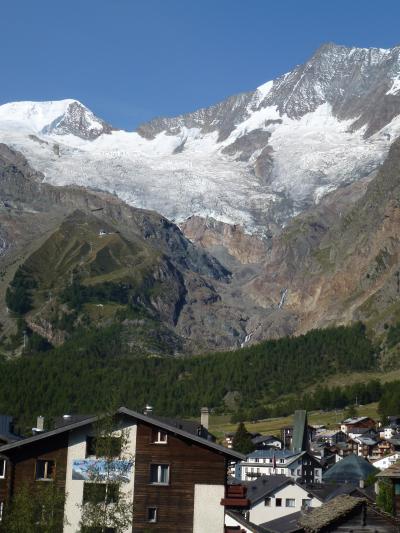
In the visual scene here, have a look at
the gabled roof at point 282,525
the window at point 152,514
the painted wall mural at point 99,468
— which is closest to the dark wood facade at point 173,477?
the window at point 152,514

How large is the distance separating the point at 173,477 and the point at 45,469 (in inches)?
302

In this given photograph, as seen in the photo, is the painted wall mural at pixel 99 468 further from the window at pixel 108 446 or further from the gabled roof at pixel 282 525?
the gabled roof at pixel 282 525

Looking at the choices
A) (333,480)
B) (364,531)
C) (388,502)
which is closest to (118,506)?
(364,531)

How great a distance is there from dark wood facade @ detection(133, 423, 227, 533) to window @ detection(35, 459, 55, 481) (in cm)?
517

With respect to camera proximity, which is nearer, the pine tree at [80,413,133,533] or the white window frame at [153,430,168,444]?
the pine tree at [80,413,133,533]

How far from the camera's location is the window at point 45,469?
2557 inches

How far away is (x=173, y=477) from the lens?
64625mm

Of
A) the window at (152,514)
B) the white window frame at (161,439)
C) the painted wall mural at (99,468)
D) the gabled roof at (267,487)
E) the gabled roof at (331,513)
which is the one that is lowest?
the gabled roof at (331,513)

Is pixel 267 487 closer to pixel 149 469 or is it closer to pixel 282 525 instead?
pixel 282 525

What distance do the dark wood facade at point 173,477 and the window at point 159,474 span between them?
0.81ft

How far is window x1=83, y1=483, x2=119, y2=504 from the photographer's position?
5356cm

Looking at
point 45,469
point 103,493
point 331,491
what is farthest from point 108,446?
point 331,491

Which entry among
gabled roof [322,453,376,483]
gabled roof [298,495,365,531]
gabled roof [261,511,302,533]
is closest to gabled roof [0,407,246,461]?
gabled roof [298,495,365,531]

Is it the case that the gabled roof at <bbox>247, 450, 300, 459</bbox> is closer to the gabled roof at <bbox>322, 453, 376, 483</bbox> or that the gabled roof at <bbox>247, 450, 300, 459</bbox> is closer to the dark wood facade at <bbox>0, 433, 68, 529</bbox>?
the gabled roof at <bbox>322, 453, 376, 483</bbox>
